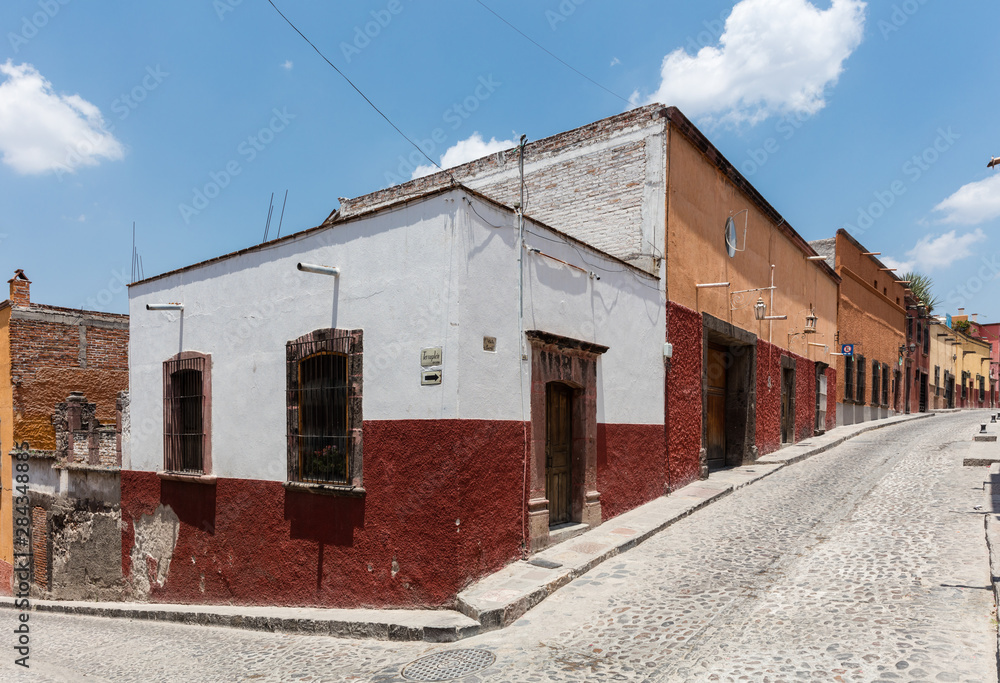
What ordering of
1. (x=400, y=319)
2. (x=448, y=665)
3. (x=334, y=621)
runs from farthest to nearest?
1. (x=400, y=319)
2. (x=334, y=621)
3. (x=448, y=665)

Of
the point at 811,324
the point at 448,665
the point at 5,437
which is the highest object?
the point at 811,324

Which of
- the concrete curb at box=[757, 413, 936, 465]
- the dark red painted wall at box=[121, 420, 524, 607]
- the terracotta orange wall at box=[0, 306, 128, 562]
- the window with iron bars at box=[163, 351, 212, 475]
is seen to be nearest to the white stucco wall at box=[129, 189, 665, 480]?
the window with iron bars at box=[163, 351, 212, 475]

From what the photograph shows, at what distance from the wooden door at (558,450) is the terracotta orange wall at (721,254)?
330 centimetres

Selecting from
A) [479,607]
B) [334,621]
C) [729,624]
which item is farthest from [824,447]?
[334,621]

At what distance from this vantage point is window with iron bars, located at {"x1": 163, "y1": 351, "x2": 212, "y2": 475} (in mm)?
9008

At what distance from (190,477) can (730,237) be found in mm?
10491

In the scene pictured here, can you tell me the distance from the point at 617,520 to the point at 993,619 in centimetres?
436

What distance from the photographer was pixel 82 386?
1538cm

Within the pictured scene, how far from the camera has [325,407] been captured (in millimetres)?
7406

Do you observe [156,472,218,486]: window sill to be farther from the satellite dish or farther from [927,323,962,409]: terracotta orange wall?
[927,323,962,409]: terracotta orange wall

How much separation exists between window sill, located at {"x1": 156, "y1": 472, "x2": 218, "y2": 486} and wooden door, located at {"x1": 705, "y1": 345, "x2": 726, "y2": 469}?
29.8 ft

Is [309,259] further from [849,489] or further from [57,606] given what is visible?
[849,489]

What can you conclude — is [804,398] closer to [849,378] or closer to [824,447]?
[824,447]

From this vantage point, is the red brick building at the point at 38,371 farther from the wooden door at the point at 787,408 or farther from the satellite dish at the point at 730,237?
the wooden door at the point at 787,408
